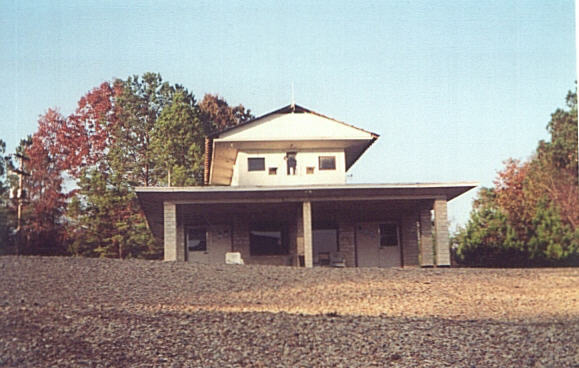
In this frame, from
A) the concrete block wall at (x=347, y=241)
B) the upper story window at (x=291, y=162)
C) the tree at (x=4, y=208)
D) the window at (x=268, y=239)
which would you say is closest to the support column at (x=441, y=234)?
the concrete block wall at (x=347, y=241)

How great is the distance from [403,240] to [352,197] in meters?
3.92

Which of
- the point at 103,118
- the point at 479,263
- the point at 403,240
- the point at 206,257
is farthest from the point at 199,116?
the point at 479,263

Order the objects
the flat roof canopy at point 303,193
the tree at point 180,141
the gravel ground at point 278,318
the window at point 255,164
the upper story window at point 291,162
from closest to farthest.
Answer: the gravel ground at point 278,318 → the flat roof canopy at point 303,193 → the window at point 255,164 → the upper story window at point 291,162 → the tree at point 180,141

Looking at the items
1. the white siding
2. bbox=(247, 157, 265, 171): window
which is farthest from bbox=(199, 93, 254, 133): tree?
bbox=(247, 157, 265, 171): window

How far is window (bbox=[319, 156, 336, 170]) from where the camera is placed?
2197 centimetres

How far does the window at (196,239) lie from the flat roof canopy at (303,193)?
11.7 ft

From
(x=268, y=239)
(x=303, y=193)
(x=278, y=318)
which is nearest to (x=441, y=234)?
(x=303, y=193)

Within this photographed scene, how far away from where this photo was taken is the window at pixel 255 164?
21.7 meters

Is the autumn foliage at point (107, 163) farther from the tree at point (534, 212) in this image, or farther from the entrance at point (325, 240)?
the tree at point (534, 212)

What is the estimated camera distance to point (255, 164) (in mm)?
21734

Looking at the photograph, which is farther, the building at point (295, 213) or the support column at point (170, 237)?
the building at point (295, 213)

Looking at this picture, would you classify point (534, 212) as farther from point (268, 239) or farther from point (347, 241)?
point (268, 239)

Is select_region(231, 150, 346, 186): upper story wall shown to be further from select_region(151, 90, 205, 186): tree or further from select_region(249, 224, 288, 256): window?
select_region(151, 90, 205, 186): tree

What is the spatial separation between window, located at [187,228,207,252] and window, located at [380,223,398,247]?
5768mm
